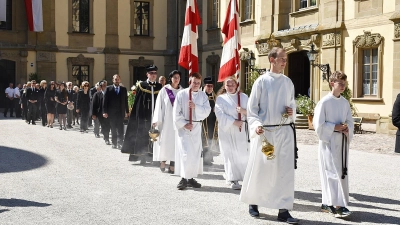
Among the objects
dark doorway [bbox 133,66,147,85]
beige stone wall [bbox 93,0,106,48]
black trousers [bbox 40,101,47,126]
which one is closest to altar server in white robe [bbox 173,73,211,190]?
black trousers [bbox 40,101,47,126]

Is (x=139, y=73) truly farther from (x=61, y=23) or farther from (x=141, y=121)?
(x=141, y=121)

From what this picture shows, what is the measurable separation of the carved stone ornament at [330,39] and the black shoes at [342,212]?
49.5ft

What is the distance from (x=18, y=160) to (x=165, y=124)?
3.39 meters

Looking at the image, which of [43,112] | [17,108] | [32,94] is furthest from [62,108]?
[17,108]

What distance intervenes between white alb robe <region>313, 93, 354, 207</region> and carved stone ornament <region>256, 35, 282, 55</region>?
1750 cm

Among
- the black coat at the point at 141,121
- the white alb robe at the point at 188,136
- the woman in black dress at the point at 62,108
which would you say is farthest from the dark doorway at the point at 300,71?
the white alb robe at the point at 188,136

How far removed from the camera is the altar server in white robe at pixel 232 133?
8617 millimetres

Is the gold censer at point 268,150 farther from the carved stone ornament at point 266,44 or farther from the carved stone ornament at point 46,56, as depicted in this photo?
the carved stone ornament at point 46,56

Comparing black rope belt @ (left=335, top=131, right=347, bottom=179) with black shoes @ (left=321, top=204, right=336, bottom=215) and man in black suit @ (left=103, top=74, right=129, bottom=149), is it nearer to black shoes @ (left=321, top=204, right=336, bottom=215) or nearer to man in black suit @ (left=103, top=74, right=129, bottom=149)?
black shoes @ (left=321, top=204, right=336, bottom=215)

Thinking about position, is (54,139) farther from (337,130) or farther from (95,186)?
(337,130)

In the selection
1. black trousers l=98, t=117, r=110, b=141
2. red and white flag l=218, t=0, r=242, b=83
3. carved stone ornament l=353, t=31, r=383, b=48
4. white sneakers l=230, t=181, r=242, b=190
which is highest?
carved stone ornament l=353, t=31, r=383, b=48

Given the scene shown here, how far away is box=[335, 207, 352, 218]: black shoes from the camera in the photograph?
663 centimetres

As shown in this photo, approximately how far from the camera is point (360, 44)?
19.9 m

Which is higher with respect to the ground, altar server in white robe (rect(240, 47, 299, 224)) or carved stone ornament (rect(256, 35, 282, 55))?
carved stone ornament (rect(256, 35, 282, 55))
